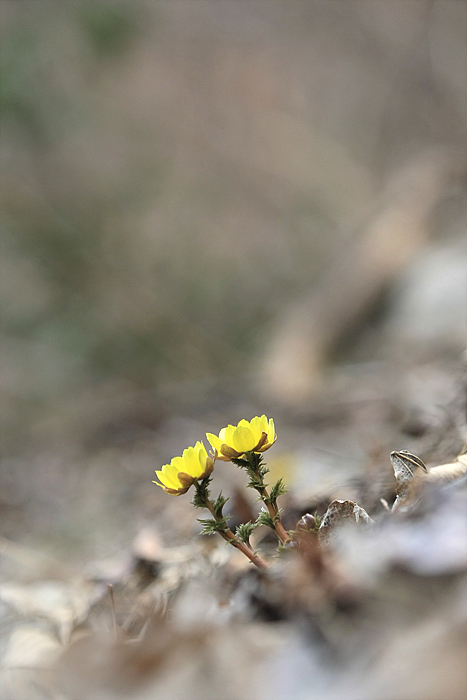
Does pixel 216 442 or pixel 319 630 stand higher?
pixel 216 442

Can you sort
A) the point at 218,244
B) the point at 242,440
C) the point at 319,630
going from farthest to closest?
the point at 218,244 < the point at 242,440 < the point at 319,630

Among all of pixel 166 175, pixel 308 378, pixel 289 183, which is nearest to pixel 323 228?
pixel 289 183

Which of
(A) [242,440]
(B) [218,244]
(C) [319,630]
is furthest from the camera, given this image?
(B) [218,244]

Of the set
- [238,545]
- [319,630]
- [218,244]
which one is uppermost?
[218,244]

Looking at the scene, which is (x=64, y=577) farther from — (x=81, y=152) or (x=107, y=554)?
(x=81, y=152)

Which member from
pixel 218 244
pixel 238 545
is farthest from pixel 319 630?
pixel 218 244

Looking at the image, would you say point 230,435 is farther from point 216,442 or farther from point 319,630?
point 319,630

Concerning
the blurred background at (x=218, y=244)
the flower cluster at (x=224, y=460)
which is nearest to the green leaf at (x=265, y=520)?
the flower cluster at (x=224, y=460)
